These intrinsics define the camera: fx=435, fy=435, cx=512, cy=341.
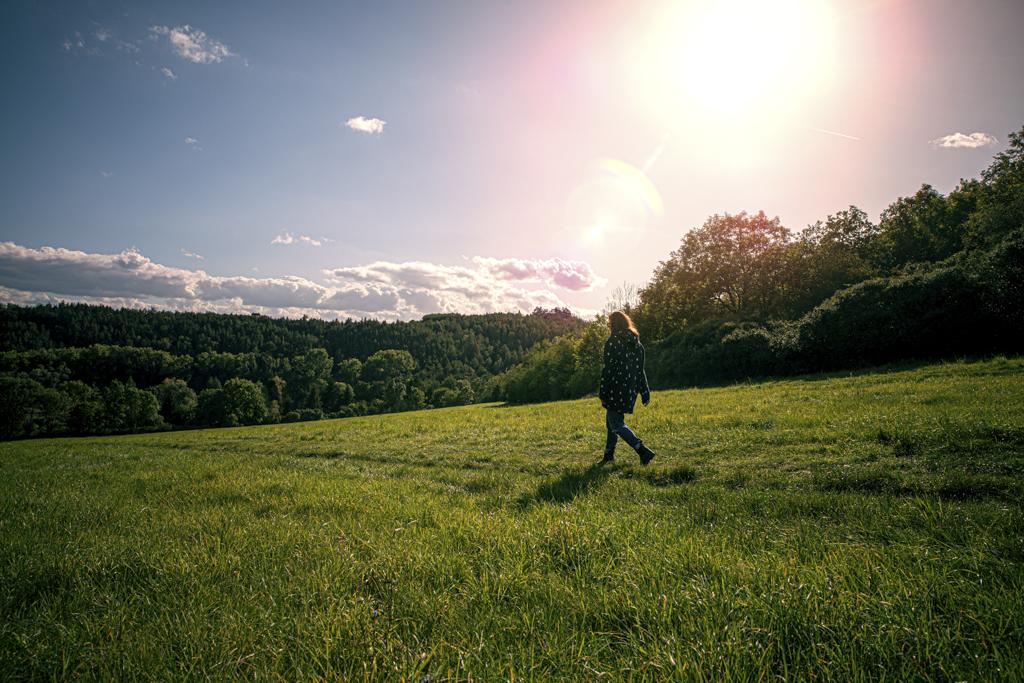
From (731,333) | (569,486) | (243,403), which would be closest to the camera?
(569,486)

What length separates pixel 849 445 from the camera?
7883 millimetres

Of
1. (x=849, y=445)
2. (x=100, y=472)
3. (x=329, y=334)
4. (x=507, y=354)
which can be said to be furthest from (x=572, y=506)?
(x=329, y=334)

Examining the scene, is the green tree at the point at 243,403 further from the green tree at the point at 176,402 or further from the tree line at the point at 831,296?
the tree line at the point at 831,296

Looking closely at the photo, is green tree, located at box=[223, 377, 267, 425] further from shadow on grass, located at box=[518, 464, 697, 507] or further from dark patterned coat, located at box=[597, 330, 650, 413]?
shadow on grass, located at box=[518, 464, 697, 507]

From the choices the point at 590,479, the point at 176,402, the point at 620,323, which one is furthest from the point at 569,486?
the point at 176,402

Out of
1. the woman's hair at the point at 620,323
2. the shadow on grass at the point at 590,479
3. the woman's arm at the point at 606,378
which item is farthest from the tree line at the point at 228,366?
the shadow on grass at the point at 590,479

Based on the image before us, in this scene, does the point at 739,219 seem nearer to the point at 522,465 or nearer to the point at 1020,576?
the point at 522,465

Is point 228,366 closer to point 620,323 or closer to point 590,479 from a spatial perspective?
point 620,323

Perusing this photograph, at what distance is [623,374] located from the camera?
29.1 ft

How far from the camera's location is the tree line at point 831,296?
1948 cm

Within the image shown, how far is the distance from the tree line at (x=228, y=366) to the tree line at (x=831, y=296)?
121 ft

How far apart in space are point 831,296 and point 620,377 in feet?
114

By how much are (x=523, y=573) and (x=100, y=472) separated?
12.4 m

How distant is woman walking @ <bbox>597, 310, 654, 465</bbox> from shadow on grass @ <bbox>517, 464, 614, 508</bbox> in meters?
0.84
